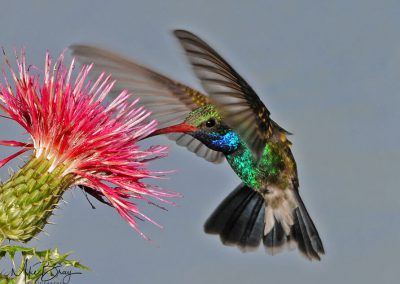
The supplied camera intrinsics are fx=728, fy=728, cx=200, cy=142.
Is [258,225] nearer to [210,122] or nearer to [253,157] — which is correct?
[253,157]

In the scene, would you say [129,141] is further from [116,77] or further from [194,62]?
[116,77]

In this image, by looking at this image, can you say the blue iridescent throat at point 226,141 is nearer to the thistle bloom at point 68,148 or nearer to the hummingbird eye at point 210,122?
the hummingbird eye at point 210,122

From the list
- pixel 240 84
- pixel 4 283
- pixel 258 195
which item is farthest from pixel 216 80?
pixel 4 283

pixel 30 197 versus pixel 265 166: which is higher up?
pixel 265 166

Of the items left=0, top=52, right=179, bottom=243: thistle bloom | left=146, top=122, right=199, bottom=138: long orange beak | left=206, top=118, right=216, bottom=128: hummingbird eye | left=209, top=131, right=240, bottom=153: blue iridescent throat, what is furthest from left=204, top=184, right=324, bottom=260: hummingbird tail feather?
left=0, top=52, right=179, bottom=243: thistle bloom

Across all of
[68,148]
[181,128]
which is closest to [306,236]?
[181,128]

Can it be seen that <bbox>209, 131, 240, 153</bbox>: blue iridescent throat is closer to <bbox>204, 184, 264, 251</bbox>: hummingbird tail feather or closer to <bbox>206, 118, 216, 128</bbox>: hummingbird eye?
<bbox>206, 118, 216, 128</bbox>: hummingbird eye
